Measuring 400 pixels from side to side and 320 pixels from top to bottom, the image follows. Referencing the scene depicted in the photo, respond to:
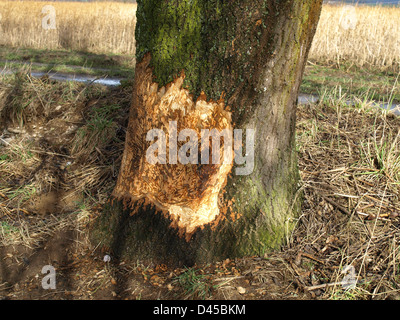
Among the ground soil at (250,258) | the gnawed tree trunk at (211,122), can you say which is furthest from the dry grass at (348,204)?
the gnawed tree trunk at (211,122)

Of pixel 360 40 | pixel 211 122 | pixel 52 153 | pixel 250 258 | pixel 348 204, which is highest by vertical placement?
pixel 360 40

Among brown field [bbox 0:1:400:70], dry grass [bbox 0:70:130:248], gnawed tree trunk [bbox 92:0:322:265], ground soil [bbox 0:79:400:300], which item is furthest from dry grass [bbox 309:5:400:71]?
gnawed tree trunk [bbox 92:0:322:265]

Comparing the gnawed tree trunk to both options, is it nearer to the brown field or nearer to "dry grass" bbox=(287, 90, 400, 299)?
"dry grass" bbox=(287, 90, 400, 299)

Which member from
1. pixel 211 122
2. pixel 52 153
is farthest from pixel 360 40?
pixel 211 122

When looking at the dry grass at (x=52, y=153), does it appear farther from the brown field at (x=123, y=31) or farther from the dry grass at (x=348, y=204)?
the brown field at (x=123, y=31)

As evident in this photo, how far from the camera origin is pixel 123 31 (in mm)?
10969

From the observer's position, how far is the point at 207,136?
2172 millimetres

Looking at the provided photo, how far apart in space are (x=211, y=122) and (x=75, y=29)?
10.8 m

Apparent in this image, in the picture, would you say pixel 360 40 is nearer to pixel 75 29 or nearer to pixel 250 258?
pixel 75 29

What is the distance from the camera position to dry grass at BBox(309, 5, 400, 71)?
8.97 meters

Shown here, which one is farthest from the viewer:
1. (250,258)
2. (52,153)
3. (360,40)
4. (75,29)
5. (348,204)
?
(75,29)

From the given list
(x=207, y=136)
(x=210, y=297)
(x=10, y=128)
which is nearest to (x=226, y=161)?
(x=207, y=136)

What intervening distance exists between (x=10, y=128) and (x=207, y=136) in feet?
8.87
